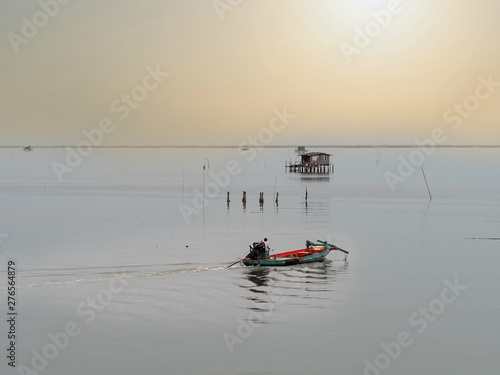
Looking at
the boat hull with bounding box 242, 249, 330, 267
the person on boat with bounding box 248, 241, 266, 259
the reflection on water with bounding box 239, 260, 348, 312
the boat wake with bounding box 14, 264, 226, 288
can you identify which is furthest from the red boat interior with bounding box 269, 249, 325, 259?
the boat wake with bounding box 14, 264, 226, 288

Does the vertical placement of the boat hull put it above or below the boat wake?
above

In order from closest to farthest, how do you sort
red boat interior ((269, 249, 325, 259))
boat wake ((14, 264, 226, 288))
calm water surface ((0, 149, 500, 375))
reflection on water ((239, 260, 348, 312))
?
calm water surface ((0, 149, 500, 375)), reflection on water ((239, 260, 348, 312)), boat wake ((14, 264, 226, 288)), red boat interior ((269, 249, 325, 259))

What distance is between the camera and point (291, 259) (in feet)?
135

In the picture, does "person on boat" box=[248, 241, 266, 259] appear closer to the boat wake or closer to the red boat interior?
the red boat interior

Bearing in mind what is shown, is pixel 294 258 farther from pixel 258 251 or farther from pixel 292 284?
pixel 292 284

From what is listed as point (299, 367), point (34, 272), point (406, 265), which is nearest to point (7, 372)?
point (299, 367)

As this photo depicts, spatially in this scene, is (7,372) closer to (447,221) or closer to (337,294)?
(337,294)

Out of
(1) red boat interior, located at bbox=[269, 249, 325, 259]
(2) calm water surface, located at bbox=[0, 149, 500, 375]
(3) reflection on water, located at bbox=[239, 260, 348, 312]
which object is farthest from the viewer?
(1) red boat interior, located at bbox=[269, 249, 325, 259]

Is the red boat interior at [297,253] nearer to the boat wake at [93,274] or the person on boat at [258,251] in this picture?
the person on boat at [258,251]

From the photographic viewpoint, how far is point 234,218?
Result: 70062 mm

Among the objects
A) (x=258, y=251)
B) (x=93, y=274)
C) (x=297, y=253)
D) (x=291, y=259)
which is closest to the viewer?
(x=93, y=274)

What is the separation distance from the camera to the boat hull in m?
40.1

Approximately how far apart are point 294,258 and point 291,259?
0.35 meters

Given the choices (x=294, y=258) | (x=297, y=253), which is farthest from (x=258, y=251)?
(x=297, y=253)
